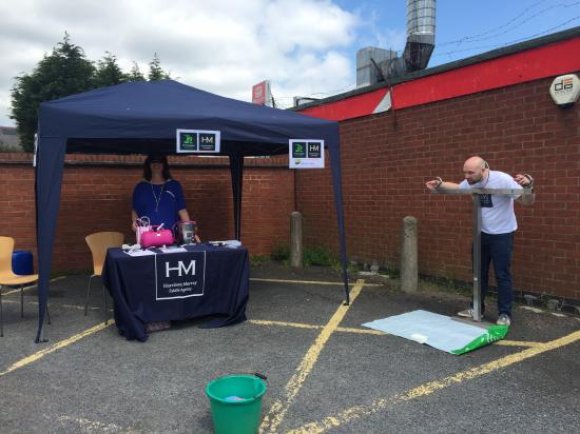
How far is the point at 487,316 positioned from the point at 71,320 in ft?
14.8

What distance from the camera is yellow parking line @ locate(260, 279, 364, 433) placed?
317cm

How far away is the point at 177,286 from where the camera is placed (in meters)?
5.02

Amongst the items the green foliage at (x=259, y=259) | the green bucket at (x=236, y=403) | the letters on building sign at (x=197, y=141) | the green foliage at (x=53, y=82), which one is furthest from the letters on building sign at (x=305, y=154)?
the green foliage at (x=53, y=82)

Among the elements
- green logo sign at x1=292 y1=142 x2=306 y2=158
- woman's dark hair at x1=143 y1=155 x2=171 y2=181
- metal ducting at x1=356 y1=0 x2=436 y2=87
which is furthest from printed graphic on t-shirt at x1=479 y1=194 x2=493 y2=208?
metal ducting at x1=356 y1=0 x2=436 y2=87

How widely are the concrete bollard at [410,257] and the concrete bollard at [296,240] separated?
2354 millimetres

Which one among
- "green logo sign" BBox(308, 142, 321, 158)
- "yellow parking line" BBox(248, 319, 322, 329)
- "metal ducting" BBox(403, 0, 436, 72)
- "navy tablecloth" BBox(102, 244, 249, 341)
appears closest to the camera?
"navy tablecloth" BBox(102, 244, 249, 341)

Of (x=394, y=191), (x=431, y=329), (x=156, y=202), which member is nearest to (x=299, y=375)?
(x=431, y=329)

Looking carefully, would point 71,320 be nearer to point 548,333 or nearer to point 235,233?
point 235,233

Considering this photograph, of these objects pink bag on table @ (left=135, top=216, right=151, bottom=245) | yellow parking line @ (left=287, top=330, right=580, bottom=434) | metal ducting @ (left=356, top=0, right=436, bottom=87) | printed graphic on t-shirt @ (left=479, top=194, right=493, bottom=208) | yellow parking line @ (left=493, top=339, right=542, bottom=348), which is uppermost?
metal ducting @ (left=356, top=0, right=436, bottom=87)

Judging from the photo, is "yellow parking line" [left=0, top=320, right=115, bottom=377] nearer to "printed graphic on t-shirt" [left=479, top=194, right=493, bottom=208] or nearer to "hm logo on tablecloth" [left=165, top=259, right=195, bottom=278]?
"hm logo on tablecloth" [left=165, top=259, right=195, bottom=278]

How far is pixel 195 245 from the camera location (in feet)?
17.9

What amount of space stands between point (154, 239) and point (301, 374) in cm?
229

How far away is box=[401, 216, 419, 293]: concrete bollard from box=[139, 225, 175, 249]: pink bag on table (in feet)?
10.3

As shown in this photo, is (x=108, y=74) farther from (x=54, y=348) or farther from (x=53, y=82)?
(x=54, y=348)
